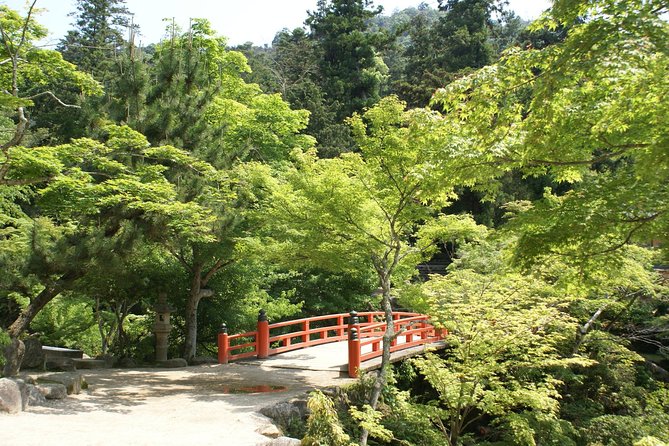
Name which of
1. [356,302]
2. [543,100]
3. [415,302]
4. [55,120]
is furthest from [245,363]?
[55,120]

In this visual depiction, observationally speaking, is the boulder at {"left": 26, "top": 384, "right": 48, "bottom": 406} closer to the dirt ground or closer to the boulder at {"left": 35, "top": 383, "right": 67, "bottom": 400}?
the boulder at {"left": 35, "top": 383, "right": 67, "bottom": 400}

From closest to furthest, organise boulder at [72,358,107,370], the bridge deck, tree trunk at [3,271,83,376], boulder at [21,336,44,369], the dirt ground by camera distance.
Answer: the dirt ground, tree trunk at [3,271,83,376], boulder at [21,336,44,369], the bridge deck, boulder at [72,358,107,370]

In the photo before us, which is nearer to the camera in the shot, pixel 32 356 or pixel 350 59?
pixel 32 356

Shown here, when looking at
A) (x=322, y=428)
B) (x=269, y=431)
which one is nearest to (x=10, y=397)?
(x=269, y=431)

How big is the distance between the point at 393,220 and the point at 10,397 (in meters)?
6.42

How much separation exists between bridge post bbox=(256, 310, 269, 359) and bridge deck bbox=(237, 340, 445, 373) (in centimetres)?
22

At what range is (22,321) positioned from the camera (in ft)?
29.1

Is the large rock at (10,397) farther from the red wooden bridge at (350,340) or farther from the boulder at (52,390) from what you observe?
the red wooden bridge at (350,340)

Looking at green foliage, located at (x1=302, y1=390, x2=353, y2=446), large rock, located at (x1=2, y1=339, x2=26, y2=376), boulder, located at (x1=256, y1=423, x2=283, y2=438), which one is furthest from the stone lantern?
green foliage, located at (x1=302, y1=390, x2=353, y2=446)

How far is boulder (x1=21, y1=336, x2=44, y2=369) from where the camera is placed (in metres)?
11.4

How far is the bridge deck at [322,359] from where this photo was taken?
12.3m

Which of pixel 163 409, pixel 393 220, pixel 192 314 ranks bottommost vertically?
pixel 163 409

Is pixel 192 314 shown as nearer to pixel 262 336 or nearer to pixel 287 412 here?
pixel 262 336

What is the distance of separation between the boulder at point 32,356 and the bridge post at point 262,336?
15.7 feet
